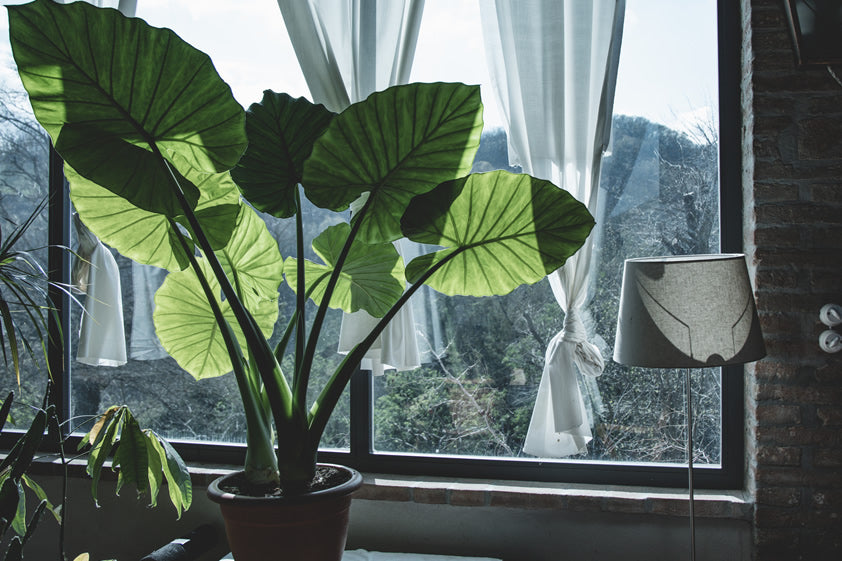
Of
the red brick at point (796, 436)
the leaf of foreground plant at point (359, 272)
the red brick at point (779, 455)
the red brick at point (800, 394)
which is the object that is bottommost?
the red brick at point (779, 455)

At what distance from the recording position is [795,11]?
195 cm

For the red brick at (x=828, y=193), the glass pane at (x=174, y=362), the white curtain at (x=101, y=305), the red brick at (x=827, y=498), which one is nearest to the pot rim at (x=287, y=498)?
the glass pane at (x=174, y=362)

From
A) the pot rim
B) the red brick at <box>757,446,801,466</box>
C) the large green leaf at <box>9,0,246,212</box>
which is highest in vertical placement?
the large green leaf at <box>9,0,246,212</box>

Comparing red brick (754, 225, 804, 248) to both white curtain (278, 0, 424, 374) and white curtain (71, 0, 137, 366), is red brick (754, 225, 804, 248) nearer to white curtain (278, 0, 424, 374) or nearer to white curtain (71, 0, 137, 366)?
white curtain (278, 0, 424, 374)

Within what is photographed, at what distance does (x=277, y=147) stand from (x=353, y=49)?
757mm

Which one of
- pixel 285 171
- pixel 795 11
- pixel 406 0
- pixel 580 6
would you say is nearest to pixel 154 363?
pixel 285 171

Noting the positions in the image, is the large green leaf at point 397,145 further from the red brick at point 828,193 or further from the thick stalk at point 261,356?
the red brick at point 828,193

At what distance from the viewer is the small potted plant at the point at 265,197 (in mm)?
1355

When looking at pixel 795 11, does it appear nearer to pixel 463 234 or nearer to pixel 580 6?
pixel 580 6

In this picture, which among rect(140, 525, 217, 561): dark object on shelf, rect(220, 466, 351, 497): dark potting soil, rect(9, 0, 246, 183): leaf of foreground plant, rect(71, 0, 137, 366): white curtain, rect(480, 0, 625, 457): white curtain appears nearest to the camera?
rect(9, 0, 246, 183): leaf of foreground plant

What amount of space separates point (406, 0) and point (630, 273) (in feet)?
4.33

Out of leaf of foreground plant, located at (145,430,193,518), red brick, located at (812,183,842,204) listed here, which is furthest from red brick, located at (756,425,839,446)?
leaf of foreground plant, located at (145,430,193,518)

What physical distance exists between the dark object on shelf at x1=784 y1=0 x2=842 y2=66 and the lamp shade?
0.77m

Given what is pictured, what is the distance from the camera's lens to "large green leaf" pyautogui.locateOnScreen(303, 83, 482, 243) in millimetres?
1540
